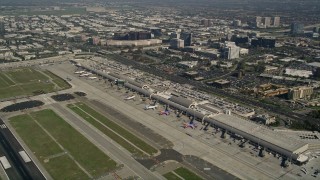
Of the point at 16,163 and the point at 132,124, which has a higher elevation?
the point at 16,163

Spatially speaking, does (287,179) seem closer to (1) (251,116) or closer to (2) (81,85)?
(1) (251,116)

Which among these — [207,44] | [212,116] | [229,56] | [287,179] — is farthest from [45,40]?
[287,179]

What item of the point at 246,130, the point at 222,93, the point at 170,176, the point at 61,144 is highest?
the point at 246,130

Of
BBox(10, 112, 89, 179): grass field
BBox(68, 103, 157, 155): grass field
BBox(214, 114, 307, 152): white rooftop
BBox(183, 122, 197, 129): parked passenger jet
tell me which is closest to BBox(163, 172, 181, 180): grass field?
BBox(68, 103, 157, 155): grass field

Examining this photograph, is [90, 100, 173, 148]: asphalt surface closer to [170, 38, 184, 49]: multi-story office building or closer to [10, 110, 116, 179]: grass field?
[10, 110, 116, 179]: grass field

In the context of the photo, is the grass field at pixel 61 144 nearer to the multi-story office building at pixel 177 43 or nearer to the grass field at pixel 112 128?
the grass field at pixel 112 128

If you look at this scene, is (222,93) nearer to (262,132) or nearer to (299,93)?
(299,93)

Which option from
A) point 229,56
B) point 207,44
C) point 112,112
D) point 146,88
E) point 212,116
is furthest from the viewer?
point 207,44

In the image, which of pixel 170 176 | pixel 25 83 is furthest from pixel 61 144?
pixel 25 83
